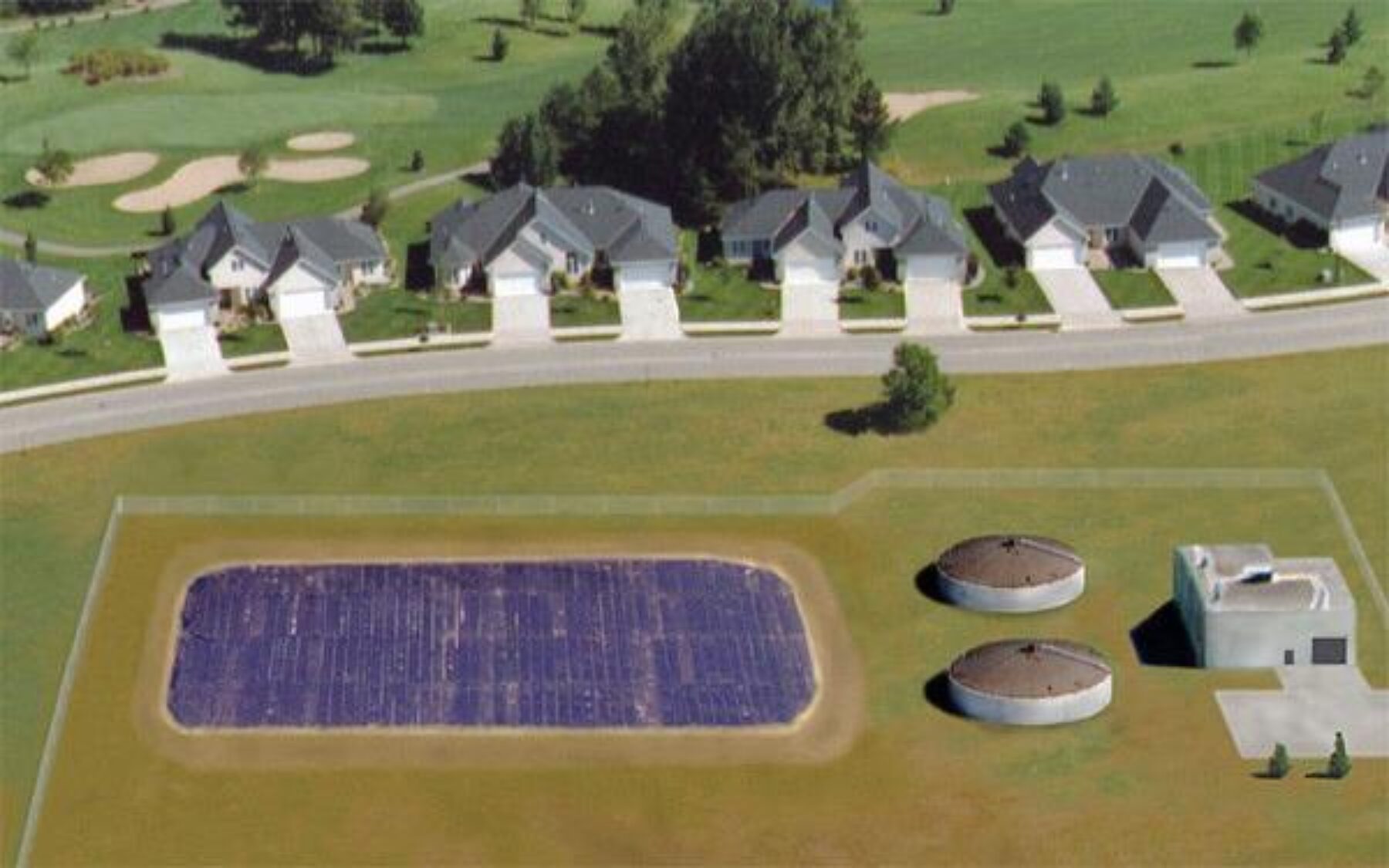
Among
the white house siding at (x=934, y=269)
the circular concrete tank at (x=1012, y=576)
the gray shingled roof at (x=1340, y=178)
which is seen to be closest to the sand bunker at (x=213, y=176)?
the white house siding at (x=934, y=269)

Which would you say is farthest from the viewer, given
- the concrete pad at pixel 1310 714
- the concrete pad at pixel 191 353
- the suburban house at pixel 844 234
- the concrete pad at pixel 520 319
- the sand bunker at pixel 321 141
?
the sand bunker at pixel 321 141

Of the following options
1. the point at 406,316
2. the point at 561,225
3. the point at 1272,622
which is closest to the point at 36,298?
the point at 406,316

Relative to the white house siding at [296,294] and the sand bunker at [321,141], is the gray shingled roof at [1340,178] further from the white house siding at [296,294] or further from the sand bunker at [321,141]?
the sand bunker at [321,141]

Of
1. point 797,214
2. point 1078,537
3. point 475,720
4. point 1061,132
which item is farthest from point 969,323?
point 475,720

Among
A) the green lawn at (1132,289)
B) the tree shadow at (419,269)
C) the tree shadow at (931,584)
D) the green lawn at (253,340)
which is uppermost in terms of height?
the green lawn at (253,340)

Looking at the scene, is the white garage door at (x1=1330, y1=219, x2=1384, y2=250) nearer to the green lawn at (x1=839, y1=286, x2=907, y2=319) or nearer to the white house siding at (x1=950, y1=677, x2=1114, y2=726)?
the green lawn at (x1=839, y1=286, x2=907, y2=319)

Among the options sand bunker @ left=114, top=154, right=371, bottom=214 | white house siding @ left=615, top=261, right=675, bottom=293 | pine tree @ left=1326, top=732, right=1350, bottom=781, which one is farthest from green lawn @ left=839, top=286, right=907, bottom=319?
pine tree @ left=1326, top=732, right=1350, bottom=781
